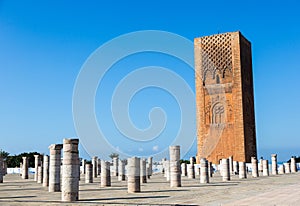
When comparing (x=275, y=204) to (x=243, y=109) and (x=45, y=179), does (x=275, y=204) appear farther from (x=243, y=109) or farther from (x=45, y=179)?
(x=243, y=109)

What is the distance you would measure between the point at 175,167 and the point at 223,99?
2084 cm

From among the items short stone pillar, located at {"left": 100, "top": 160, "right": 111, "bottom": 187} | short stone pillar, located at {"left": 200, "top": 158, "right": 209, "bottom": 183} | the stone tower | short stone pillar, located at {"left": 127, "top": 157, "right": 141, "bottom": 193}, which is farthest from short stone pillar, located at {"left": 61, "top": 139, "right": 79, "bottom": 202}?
the stone tower

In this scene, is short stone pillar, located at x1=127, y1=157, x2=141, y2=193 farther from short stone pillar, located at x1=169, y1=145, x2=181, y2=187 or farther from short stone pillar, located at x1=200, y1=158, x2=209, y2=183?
short stone pillar, located at x1=200, y1=158, x2=209, y2=183

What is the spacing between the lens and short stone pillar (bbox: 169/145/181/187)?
13156mm

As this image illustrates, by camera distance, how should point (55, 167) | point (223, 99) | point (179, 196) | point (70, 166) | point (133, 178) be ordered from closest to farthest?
point (179, 196) < point (70, 166) < point (133, 178) < point (55, 167) < point (223, 99)

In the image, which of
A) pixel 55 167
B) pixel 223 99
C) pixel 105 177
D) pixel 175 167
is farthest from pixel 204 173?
pixel 223 99

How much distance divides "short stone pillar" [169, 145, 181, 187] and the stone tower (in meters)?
19.3

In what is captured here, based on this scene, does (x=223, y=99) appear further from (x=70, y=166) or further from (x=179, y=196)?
(x=70, y=166)

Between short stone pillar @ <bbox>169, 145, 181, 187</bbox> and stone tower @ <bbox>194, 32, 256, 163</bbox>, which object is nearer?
short stone pillar @ <bbox>169, 145, 181, 187</bbox>

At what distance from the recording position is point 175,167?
13367mm

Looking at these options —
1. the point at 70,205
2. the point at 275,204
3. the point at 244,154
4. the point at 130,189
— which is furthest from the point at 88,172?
the point at 244,154

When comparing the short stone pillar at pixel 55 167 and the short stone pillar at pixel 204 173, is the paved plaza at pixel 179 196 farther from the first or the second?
the short stone pillar at pixel 204 173

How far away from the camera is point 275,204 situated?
7.15 metres

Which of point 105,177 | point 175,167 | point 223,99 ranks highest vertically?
point 223,99
